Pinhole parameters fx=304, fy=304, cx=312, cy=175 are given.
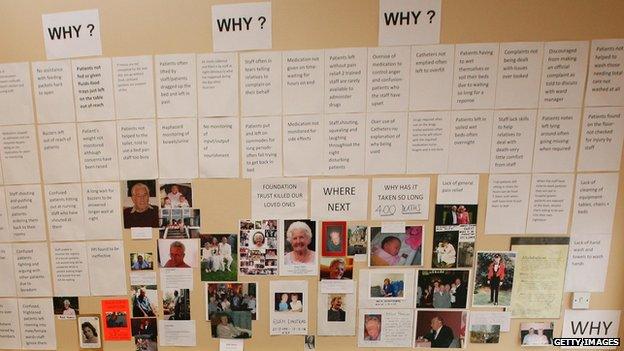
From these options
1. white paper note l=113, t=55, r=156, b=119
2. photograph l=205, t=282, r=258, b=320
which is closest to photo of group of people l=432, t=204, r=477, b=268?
photograph l=205, t=282, r=258, b=320

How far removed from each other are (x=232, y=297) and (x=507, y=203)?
87 cm

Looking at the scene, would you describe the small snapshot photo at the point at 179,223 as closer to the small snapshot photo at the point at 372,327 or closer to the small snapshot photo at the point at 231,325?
the small snapshot photo at the point at 231,325

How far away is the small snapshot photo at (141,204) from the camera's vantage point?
0.91 meters

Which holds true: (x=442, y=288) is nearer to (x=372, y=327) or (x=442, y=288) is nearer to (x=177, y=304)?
(x=372, y=327)

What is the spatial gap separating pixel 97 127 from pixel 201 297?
60 cm

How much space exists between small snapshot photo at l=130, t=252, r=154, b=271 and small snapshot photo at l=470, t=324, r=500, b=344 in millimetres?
1018

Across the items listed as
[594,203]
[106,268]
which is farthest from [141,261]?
[594,203]

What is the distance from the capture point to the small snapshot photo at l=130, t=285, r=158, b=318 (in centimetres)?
96

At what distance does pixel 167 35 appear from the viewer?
2.77 feet

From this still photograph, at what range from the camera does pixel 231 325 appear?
3.15ft

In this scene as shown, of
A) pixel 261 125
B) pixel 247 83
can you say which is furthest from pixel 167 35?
pixel 261 125

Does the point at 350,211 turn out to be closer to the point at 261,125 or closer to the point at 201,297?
the point at 261,125

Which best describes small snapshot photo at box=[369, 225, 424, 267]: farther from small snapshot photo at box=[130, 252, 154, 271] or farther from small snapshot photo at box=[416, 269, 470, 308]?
small snapshot photo at box=[130, 252, 154, 271]

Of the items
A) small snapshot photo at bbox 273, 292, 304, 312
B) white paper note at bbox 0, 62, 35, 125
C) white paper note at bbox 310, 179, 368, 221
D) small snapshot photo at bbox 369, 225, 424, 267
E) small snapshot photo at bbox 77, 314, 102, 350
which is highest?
white paper note at bbox 0, 62, 35, 125
